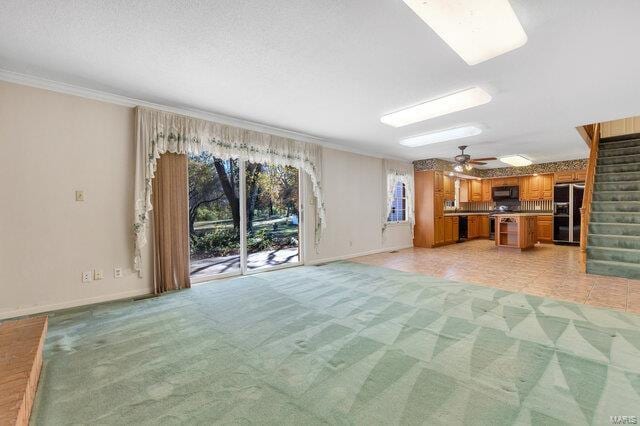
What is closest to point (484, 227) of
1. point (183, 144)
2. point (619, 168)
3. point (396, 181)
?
point (619, 168)

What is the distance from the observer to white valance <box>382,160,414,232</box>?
741cm

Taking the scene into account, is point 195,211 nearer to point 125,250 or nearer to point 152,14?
point 125,250

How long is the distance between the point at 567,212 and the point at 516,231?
2.07 m

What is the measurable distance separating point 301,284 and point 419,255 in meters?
3.64

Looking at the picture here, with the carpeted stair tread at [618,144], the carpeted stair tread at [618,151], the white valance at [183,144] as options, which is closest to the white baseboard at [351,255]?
the white valance at [183,144]

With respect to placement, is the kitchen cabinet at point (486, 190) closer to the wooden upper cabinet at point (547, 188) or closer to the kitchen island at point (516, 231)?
the wooden upper cabinet at point (547, 188)

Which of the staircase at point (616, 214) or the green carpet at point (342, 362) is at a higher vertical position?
the staircase at point (616, 214)

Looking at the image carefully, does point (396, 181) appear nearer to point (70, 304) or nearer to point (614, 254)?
point (614, 254)

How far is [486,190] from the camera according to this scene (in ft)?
32.9

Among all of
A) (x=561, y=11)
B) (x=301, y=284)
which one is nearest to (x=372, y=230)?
(x=301, y=284)

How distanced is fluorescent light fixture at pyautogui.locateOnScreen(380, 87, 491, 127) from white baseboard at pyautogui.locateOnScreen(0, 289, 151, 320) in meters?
4.26

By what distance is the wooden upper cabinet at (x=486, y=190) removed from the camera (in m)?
9.93

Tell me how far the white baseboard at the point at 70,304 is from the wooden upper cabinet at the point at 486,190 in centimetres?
1041

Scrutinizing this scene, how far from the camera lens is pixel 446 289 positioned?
12.7 ft
